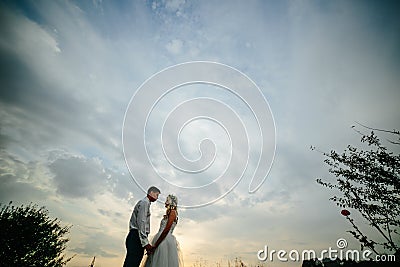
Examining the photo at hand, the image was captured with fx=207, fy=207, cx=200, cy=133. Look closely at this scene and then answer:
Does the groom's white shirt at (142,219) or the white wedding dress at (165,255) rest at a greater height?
the groom's white shirt at (142,219)

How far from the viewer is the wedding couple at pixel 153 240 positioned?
4.30 metres

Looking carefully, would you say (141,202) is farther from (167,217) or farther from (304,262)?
(304,262)

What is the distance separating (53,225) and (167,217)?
113ft

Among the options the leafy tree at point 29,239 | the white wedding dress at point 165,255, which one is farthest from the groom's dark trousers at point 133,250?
the leafy tree at point 29,239

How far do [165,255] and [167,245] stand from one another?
204mm

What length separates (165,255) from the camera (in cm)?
464

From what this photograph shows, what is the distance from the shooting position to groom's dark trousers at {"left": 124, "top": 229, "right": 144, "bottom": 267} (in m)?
4.16

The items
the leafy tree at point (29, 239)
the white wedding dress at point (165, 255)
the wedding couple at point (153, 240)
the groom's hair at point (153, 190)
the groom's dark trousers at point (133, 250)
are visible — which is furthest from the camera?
the leafy tree at point (29, 239)

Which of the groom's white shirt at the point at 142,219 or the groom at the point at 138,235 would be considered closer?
the groom at the point at 138,235

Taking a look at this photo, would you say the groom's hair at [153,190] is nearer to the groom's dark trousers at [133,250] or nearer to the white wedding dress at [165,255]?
the white wedding dress at [165,255]

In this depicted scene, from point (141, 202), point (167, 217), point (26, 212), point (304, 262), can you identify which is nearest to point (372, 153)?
point (304, 262)

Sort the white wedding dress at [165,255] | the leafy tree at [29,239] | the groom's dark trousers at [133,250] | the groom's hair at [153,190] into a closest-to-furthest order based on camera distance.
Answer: the groom's dark trousers at [133,250] < the white wedding dress at [165,255] < the groom's hair at [153,190] < the leafy tree at [29,239]

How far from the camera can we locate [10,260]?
897 inches

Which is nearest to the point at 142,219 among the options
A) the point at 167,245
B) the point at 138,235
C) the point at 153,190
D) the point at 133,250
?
the point at 138,235
